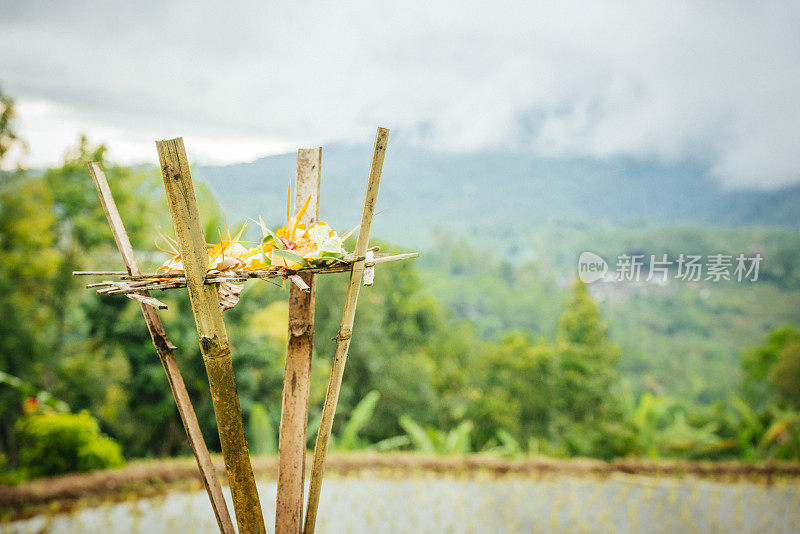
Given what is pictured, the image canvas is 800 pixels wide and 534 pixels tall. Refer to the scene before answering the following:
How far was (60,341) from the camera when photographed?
8.88 metres

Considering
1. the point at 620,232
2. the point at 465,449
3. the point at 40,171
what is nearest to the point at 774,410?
the point at 465,449

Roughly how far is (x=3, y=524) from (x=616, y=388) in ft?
32.4

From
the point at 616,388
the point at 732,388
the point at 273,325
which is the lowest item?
the point at 732,388

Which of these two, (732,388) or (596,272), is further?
(732,388)

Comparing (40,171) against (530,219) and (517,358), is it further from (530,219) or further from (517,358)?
(530,219)

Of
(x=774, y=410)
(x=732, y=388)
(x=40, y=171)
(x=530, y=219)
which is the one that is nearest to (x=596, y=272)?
(x=774, y=410)

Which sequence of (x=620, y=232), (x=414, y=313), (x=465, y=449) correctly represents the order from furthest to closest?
(x=620, y=232)
(x=414, y=313)
(x=465, y=449)

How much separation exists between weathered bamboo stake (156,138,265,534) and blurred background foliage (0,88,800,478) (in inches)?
159

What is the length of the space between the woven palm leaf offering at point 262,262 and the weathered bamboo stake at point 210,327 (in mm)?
42

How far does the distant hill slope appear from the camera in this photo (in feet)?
80.2

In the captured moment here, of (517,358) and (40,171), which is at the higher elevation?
(40,171)

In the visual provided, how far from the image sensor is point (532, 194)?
3800 cm

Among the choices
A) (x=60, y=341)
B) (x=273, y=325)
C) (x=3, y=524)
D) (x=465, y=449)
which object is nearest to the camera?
(x=3, y=524)

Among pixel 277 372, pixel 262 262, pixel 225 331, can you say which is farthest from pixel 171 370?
pixel 277 372
